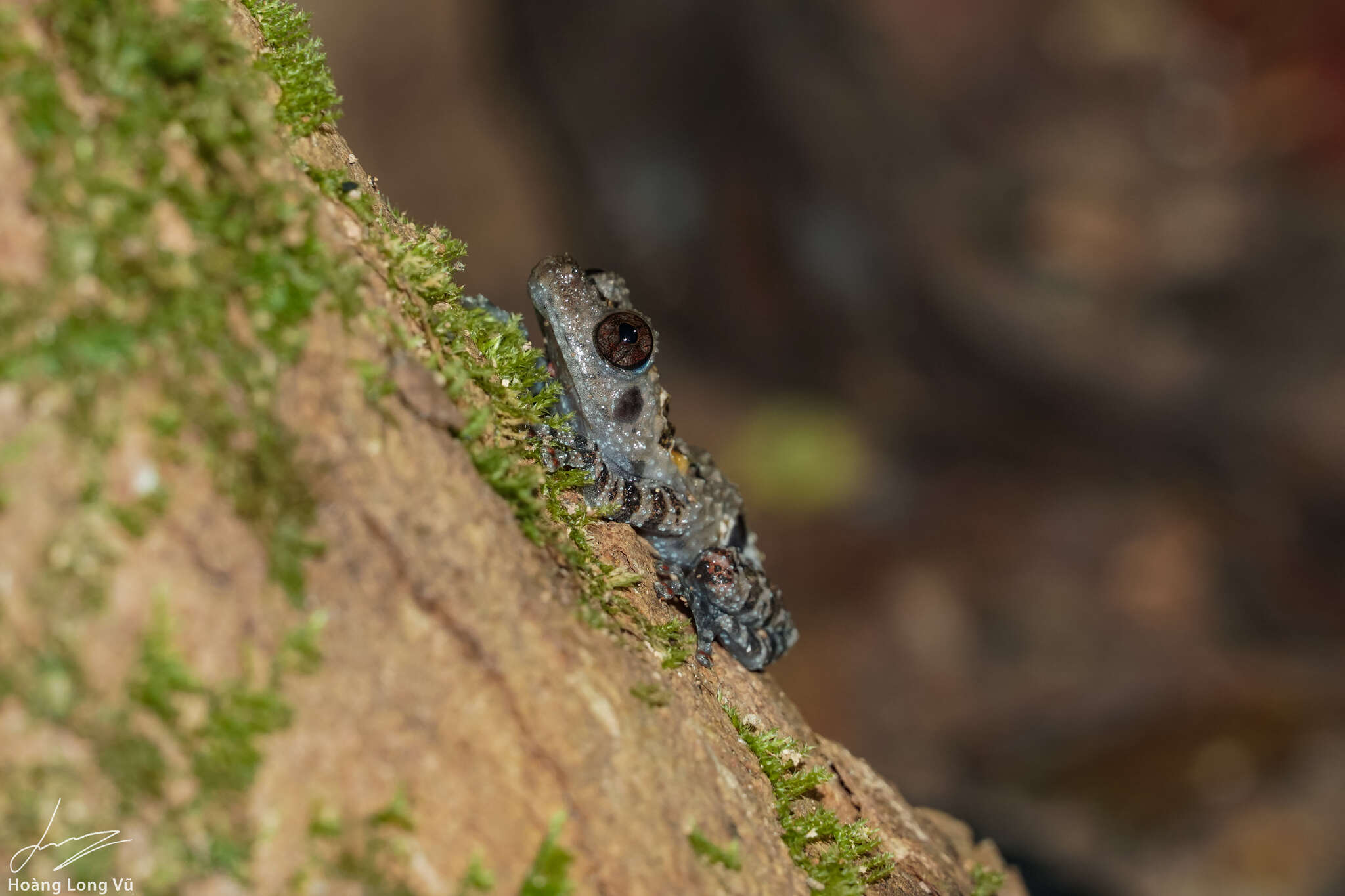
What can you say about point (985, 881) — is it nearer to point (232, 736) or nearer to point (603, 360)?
point (603, 360)

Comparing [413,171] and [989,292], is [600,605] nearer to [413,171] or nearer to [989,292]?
[989,292]

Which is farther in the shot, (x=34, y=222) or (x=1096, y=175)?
(x=1096, y=175)

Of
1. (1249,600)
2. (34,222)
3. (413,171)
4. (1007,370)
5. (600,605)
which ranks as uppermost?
(413,171)

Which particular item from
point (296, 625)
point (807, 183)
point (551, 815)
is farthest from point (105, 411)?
A: point (807, 183)

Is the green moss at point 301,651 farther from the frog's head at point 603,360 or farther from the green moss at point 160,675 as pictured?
the frog's head at point 603,360

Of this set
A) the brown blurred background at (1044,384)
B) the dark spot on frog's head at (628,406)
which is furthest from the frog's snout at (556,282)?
the brown blurred background at (1044,384)

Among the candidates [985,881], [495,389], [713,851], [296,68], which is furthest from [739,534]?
[296,68]
